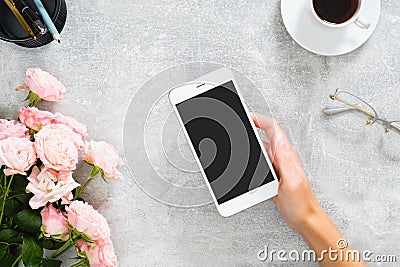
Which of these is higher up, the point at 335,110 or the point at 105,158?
the point at 105,158

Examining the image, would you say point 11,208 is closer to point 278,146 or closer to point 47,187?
point 47,187

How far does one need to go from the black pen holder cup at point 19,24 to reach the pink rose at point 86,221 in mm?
240

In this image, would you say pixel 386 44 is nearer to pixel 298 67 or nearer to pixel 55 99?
pixel 298 67

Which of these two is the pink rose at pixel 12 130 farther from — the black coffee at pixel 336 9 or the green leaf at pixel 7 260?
the black coffee at pixel 336 9

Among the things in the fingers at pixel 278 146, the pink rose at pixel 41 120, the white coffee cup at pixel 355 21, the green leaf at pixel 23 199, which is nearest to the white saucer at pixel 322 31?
the white coffee cup at pixel 355 21

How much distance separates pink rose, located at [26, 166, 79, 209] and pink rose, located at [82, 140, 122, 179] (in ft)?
0.14

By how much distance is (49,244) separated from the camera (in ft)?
2.71

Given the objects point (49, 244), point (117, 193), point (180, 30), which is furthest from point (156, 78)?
point (49, 244)

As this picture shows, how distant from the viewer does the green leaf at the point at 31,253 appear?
776 millimetres

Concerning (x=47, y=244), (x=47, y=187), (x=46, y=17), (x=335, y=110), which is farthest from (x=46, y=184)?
(x=335, y=110)

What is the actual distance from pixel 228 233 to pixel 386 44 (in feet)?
1.21

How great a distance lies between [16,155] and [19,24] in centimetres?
20

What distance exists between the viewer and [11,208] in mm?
791

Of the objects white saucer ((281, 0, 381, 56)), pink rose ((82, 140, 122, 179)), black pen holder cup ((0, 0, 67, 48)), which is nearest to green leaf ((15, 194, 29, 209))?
pink rose ((82, 140, 122, 179))
